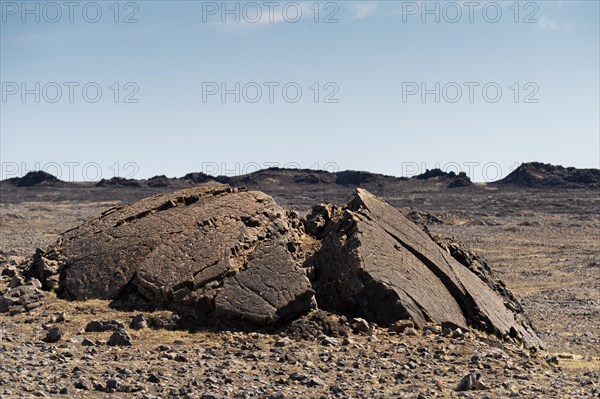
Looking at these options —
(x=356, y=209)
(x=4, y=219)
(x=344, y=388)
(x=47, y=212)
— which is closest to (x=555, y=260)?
(x=356, y=209)

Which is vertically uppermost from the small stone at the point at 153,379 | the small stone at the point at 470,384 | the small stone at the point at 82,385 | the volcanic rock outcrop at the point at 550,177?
the volcanic rock outcrop at the point at 550,177

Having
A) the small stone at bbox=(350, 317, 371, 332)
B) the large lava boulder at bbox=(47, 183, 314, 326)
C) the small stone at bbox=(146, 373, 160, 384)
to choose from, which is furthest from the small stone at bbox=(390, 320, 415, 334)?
the small stone at bbox=(146, 373, 160, 384)

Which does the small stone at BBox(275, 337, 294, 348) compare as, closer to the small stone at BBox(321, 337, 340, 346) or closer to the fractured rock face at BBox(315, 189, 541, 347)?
the small stone at BBox(321, 337, 340, 346)

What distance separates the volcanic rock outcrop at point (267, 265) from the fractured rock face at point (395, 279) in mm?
24

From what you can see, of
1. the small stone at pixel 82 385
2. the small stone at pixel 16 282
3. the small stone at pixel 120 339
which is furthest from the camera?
the small stone at pixel 16 282

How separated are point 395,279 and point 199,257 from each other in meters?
3.61

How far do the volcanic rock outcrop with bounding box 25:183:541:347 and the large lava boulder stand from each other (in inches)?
0.8

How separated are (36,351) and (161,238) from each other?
441 centimetres

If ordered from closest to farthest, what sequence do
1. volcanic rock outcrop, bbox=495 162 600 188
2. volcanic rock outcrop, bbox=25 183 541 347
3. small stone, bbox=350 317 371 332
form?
small stone, bbox=350 317 371 332 → volcanic rock outcrop, bbox=25 183 541 347 → volcanic rock outcrop, bbox=495 162 600 188

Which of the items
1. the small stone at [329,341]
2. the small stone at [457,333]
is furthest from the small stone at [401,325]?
the small stone at [329,341]

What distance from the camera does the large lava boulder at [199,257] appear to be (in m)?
14.4

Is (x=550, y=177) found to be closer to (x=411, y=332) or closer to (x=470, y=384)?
(x=411, y=332)

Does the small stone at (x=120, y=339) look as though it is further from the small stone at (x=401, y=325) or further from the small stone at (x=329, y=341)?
the small stone at (x=401, y=325)

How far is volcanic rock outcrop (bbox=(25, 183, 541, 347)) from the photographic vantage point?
14531 mm
